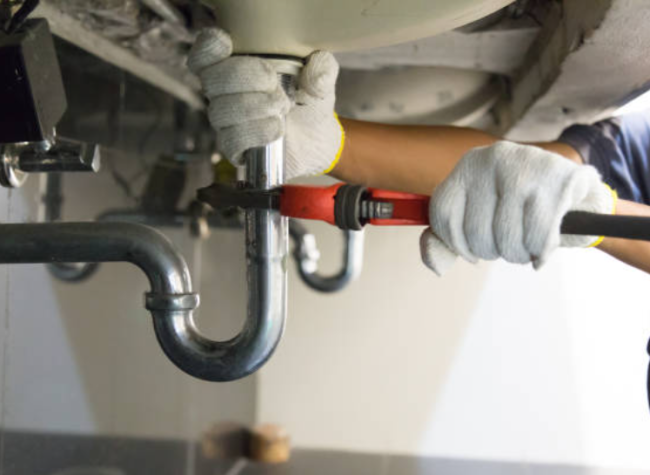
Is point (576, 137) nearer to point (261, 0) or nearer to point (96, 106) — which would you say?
point (261, 0)

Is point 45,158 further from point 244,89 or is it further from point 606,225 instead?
point 606,225

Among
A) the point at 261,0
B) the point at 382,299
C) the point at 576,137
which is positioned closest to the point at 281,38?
the point at 261,0

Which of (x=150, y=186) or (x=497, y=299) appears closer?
(x=150, y=186)

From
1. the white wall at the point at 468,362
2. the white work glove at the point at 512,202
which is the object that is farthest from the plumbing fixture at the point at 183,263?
the white wall at the point at 468,362

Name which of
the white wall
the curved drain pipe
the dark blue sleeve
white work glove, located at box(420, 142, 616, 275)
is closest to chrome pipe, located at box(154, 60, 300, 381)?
the curved drain pipe

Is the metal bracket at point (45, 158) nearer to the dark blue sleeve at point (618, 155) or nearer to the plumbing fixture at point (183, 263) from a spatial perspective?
the plumbing fixture at point (183, 263)

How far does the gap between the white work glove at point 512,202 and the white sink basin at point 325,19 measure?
14cm

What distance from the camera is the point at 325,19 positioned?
451mm

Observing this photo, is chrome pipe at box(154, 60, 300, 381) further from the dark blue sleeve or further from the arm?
the dark blue sleeve

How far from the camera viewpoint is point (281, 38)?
17.9 inches

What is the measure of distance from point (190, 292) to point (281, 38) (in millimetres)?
202

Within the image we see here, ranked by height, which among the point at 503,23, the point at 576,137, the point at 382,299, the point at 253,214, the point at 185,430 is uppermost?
the point at 503,23

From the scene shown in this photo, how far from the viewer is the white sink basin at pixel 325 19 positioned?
1.45 ft

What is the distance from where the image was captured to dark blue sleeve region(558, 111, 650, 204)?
690 mm
